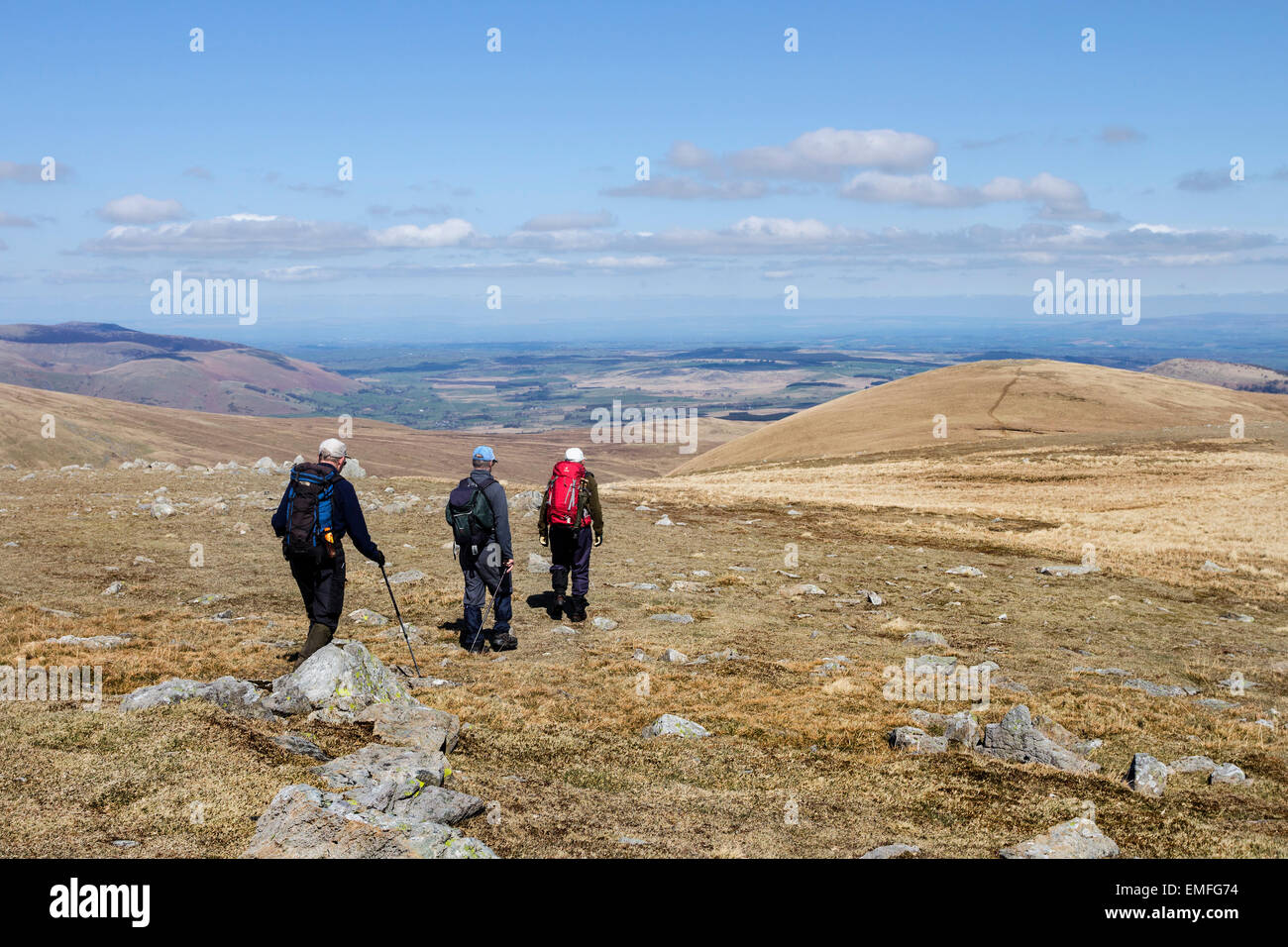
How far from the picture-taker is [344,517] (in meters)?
13.1

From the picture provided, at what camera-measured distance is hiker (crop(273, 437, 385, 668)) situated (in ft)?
41.9

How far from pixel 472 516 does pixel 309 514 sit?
377 centimetres

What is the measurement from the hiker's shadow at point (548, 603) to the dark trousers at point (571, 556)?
0.43 meters

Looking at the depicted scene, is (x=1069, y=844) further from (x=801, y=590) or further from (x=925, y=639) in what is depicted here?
(x=801, y=590)

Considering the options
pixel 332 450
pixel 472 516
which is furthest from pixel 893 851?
pixel 472 516

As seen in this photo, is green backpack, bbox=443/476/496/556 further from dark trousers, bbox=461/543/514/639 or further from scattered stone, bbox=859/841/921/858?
scattered stone, bbox=859/841/921/858

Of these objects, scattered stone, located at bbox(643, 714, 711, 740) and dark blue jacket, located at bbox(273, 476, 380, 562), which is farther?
dark blue jacket, located at bbox(273, 476, 380, 562)

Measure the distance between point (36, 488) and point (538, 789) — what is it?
34.7m

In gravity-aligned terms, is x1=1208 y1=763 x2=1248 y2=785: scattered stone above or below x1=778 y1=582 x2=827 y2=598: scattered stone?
above

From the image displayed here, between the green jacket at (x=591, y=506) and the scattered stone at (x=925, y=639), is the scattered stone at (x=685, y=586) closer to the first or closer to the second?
the green jacket at (x=591, y=506)

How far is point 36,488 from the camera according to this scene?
114 ft

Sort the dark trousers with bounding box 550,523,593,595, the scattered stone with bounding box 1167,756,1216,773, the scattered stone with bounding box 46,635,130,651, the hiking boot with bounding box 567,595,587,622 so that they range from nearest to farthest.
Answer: the scattered stone with bounding box 1167,756,1216,773
the scattered stone with bounding box 46,635,130,651
the dark trousers with bounding box 550,523,593,595
the hiking boot with bounding box 567,595,587,622

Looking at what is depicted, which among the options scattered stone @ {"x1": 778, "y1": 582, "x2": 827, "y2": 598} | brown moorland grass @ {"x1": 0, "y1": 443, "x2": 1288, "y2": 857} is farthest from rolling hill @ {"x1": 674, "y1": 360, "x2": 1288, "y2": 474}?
scattered stone @ {"x1": 778, "y1": 582, "x2": 827, "y2": 598}
